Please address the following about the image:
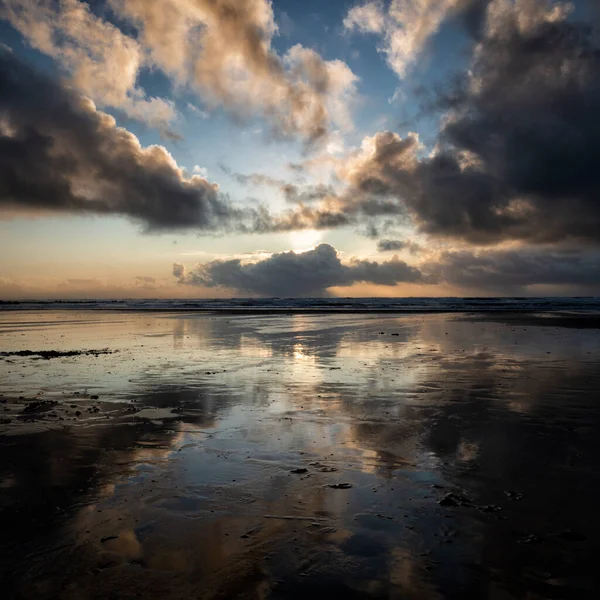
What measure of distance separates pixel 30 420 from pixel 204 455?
221 inches

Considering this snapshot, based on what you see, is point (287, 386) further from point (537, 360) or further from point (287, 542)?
point (537, 360)

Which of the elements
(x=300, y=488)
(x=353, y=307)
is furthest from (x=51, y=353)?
(x=353, y=307)

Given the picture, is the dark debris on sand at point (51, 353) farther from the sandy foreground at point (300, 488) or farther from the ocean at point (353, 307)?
the ocean at point (353, 307)

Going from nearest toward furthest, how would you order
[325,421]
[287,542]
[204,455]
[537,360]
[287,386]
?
[287,542] → [204,455] → [325,421] → [287,386] → [537,360]

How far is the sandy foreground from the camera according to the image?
4.91 metres

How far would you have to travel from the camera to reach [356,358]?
845 inches

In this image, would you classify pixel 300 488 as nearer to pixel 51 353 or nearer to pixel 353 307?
pixel 51 353

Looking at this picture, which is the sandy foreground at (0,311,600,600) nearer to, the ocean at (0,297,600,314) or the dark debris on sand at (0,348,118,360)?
the dark debris on sand at (0,348,118,360)

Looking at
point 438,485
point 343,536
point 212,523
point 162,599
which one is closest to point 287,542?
point 343,536

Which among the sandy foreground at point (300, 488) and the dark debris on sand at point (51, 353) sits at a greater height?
the sandy foreground at point (300, 488)

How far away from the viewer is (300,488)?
710 cm

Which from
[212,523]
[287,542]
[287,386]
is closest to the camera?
[287,542]

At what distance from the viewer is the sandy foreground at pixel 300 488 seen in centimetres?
491

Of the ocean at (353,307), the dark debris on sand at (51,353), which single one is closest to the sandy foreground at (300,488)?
the dark debris on sand at (51,353)
